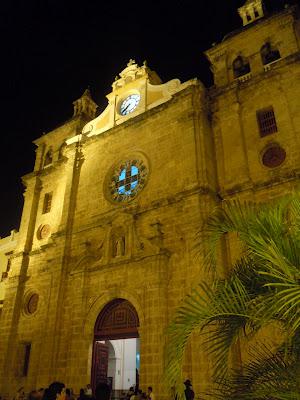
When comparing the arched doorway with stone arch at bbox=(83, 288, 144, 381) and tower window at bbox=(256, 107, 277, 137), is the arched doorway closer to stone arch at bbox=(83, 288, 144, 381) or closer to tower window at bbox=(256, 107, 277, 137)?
stone arch at bbox=(83, 288, 144, 381)

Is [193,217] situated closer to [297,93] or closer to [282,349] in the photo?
[297,93]

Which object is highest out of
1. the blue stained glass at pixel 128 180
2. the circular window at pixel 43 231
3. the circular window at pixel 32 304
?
the blue stained glass at pixel 128 180

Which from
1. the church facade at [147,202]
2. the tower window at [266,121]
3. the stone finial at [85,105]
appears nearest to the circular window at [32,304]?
the church facade at [147,202]

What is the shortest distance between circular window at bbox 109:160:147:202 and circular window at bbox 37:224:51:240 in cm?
469

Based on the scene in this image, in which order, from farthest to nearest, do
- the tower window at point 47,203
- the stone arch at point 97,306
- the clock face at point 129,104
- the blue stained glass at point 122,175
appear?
the tower window at point 47,203
the clock face at point 129,104
the blue stained glass at point 122,175
the stone arch at point 97,306

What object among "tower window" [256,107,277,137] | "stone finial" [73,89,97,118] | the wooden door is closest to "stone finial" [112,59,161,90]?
"stone finial" [73,89,97,118]

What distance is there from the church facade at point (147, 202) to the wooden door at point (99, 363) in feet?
0.12

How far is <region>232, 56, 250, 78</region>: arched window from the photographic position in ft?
57.4

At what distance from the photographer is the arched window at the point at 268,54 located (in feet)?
54.9

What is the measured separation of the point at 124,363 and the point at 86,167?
1099 centimetres

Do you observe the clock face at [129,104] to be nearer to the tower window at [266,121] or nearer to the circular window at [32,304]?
the tower window at [266,121]

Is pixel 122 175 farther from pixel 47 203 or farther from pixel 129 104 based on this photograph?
pixel 47 203

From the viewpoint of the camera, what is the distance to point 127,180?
16938mm

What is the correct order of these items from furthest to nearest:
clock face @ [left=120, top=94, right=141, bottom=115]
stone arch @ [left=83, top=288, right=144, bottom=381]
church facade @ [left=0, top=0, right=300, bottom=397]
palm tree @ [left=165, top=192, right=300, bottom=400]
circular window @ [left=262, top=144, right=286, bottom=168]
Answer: clock face @ [left=120, top=94, right=141, bottom=115]
circular window @ [left=262, top=144, right=286, bottom=168]
stone arch @ [left=83, top=288, right=144, bottom=381]
church facade @ [left=0, top=0, right=300, bottom=397]
palm tree @ [left=165, top=192, right=300, bottom=400]
